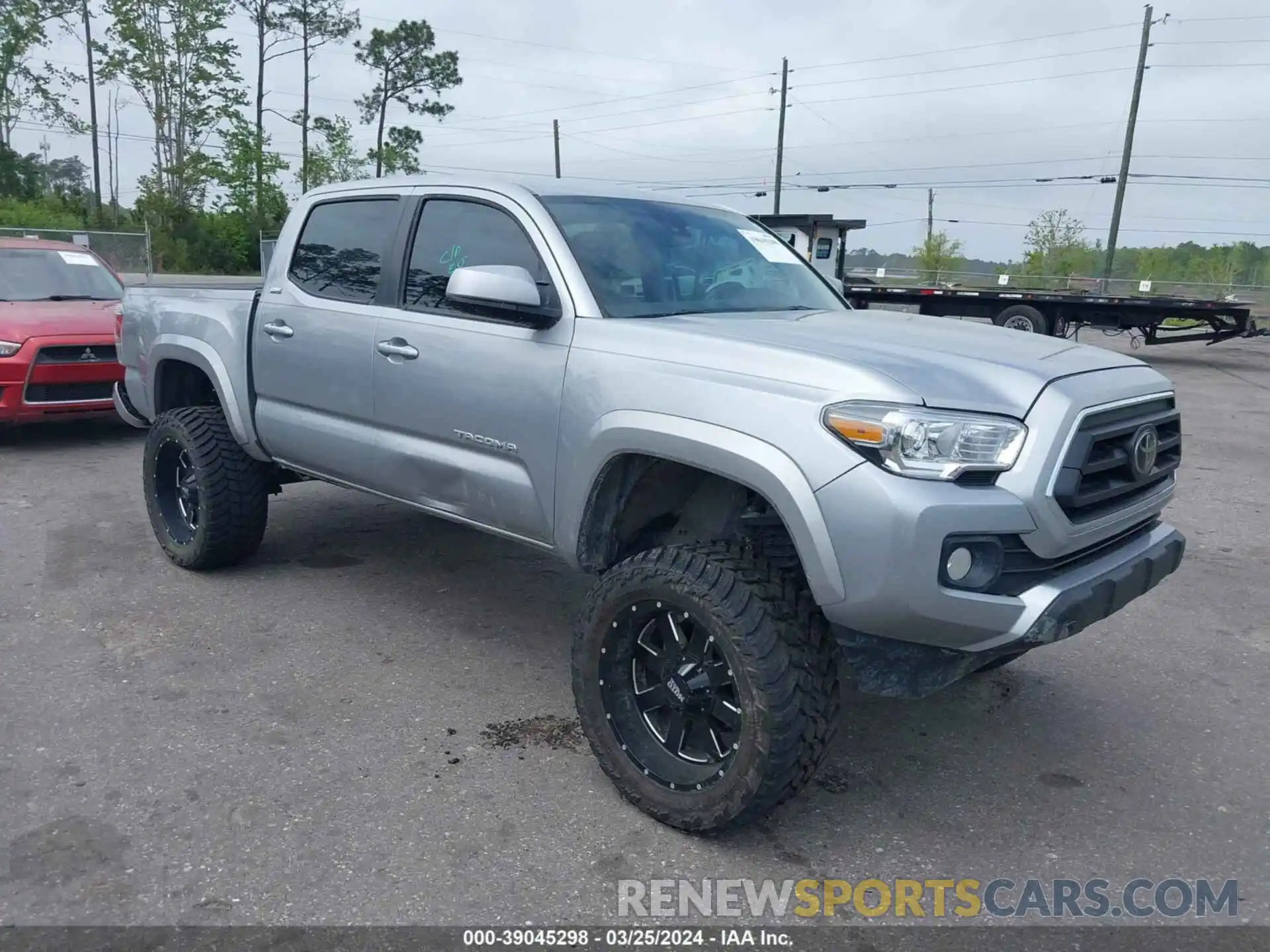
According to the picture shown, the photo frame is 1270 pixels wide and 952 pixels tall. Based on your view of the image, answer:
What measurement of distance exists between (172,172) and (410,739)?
47364 millimetres

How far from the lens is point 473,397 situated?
12.4ft

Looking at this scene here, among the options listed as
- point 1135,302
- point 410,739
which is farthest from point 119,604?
point 1135,302

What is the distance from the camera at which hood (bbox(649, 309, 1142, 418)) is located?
2857 mm

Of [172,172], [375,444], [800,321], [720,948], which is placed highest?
[172,172]

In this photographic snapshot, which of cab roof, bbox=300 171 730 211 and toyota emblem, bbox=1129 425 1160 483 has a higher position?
cab roof, bbox=300 171 730 211

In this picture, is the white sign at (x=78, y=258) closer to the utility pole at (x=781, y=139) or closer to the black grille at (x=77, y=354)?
the black grille at (x=77, y=354)

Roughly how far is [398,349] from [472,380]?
0.47 meters

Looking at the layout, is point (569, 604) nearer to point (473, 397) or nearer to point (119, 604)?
point (473, 397)

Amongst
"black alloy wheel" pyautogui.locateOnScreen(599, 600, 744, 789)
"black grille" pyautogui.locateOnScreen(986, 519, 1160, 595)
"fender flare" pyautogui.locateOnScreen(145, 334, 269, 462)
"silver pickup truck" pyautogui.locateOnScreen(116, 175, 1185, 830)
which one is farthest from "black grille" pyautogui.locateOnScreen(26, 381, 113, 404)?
"black grille" pyautogui.locateOnScreen(986, 519, 1160, 595)

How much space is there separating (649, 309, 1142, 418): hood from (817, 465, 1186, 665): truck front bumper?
28 cm

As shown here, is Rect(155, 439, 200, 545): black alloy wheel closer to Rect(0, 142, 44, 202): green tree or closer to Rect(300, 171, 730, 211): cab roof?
Rect(300, 171, 730, 211): cab roof

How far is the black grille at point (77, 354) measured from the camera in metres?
8.16

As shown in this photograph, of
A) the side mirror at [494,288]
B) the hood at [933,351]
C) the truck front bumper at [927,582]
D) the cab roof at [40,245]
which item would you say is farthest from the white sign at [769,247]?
the cab roof at [40,245]

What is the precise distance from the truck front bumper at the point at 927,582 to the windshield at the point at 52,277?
8.59 meters
